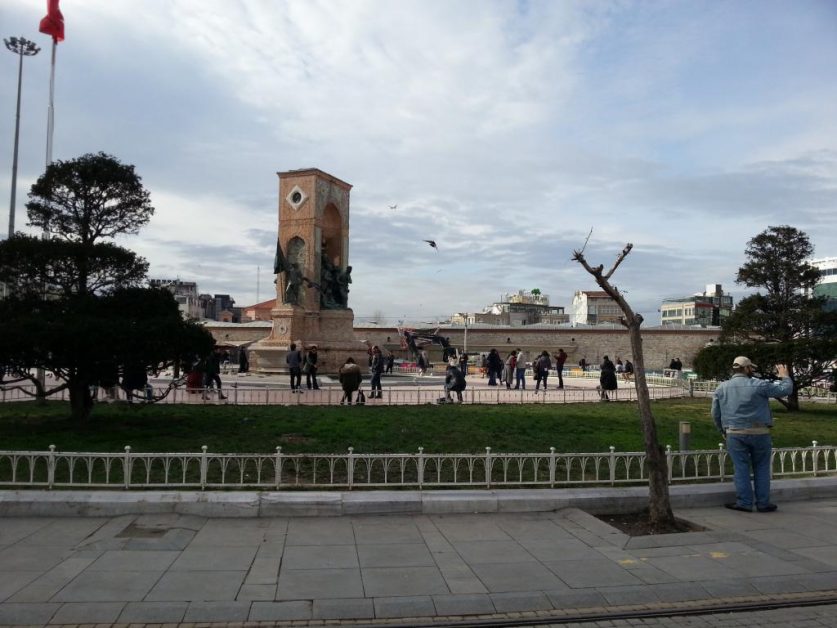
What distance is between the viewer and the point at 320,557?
18.3 ft

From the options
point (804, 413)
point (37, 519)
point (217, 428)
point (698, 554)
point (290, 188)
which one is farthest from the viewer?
point (290, 188)

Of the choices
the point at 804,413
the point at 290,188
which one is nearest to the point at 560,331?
the point at 290,188

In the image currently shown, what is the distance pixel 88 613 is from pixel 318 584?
1.54m

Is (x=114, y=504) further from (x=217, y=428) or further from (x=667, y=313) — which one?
(x=667, y=313)

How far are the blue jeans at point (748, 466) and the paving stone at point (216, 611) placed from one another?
538 cm

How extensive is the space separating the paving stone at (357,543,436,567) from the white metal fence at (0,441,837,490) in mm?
1279

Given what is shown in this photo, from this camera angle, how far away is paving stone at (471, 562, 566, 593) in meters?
4.96

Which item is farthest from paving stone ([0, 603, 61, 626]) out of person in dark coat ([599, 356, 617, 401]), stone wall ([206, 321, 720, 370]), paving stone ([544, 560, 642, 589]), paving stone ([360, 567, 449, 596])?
stone wall ([206, 321, 720, 370])

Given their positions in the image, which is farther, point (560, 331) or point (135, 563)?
point (560, 331)

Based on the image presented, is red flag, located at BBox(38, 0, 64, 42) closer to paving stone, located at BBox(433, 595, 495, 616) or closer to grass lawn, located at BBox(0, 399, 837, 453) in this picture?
grass lawn, located at BBox(0, 399, 837, 453)

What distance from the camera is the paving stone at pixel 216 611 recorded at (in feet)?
14.4

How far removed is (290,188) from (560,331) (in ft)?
121

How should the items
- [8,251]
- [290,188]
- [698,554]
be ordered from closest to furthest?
[698,554]
[8,251]
[290,188]

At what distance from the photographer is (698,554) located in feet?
18.9
